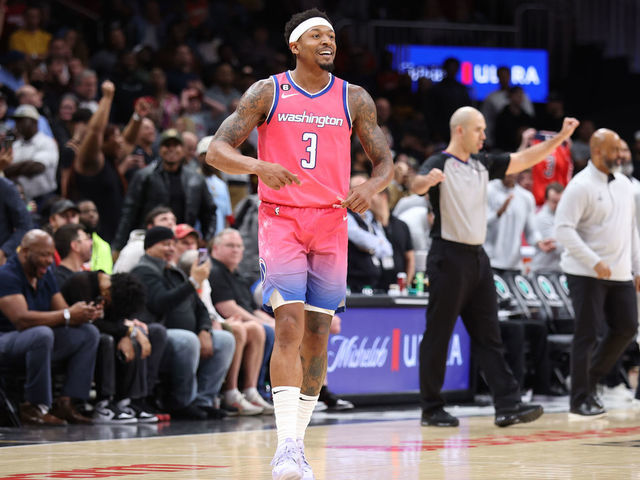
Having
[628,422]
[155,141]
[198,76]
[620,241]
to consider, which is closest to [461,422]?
[628,422]

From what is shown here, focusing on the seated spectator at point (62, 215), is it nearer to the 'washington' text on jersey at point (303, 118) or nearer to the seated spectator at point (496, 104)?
the 'washington' text on jersey at point (303, 118)

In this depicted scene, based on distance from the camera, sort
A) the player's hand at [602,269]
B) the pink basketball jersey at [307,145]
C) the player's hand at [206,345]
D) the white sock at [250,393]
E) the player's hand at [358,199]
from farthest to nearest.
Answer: the white sock at [250,393] → the player's hand at [206,345] → the player's hand at [602,269] → the pink basketball jersey at [307,145] → the player's hand at [358,199]

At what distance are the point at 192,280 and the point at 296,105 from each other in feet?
13.6

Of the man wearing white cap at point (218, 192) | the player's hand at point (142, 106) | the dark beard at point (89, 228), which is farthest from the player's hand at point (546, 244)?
the dark beard at point (89, 228)

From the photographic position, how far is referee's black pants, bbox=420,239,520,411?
350 inches

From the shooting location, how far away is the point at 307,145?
5.87 metres

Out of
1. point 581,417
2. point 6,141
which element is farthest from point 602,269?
point 6,141

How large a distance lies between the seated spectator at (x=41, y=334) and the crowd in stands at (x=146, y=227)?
11mm

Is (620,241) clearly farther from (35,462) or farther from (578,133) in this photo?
(578,133)

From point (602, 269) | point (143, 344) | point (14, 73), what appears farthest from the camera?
point (14, 73)

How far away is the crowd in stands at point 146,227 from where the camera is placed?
9.14 metres

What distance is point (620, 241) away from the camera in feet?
30.9

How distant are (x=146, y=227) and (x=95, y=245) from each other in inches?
19.4

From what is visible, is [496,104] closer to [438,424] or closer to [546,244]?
[546,244]
